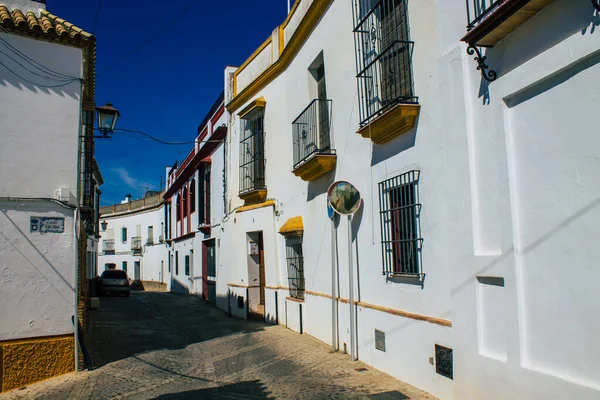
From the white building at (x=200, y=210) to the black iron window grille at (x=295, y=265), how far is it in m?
3.76

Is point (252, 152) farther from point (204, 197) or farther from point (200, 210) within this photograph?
point (200, 210)

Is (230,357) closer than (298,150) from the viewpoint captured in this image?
Yes

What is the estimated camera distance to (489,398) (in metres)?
4.58

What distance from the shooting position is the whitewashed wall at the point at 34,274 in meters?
7.17

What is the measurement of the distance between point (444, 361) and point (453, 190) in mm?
1841

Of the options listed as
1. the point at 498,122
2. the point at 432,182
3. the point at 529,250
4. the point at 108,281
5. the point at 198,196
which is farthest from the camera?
the point at 108,281

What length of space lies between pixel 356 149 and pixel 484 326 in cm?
385

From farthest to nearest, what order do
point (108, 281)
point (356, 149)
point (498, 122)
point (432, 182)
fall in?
1. point (108, 281)
2. point (356, 149)
3. point (432, 182)
4. point (498, 122)

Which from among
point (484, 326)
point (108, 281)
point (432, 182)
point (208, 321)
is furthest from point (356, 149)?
point (108, 281)

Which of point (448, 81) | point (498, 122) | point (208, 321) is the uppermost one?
point (448, 81)

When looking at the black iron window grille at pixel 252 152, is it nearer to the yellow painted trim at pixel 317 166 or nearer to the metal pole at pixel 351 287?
the yellow painted trim at pixel 317 166

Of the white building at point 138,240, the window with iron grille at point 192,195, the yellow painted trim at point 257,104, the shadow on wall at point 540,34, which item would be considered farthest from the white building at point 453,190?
the white building at point 138,240

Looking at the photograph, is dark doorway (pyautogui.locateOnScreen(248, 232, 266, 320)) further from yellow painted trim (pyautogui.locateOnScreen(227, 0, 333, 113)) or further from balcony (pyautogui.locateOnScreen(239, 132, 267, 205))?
yellow painted trim (pyautogui.locateOnScreen(227, 0, 333, 113))

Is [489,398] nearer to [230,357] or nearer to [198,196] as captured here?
[230,357]
